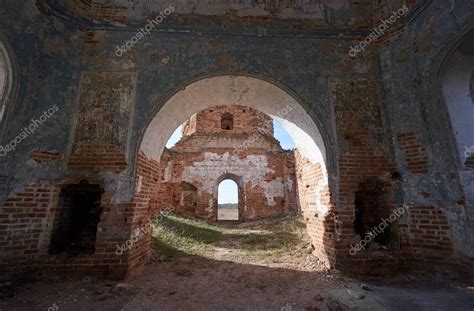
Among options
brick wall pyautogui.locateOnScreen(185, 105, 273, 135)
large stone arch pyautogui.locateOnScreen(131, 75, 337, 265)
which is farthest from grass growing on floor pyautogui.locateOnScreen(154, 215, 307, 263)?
brick wall pyautogui.locateOnScreen(185, 105, 273, 135)

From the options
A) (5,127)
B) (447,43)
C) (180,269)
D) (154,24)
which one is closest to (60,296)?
(180,269)

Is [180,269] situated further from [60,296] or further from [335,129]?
[335,129]

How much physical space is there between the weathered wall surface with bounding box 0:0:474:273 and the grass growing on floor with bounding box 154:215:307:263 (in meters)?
1.46

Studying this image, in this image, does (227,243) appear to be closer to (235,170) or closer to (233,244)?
(233,244)

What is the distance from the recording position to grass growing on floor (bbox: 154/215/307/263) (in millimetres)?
5570

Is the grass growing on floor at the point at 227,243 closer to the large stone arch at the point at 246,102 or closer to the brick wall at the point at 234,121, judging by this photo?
the large stone arch at the point at 246,102

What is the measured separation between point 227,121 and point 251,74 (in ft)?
35.4

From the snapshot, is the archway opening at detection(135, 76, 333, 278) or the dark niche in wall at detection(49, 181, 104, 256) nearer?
the dark niche in wall at detection(49, 181, 104, 256)

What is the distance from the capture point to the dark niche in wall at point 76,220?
4.18 meters

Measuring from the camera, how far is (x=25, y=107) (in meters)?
3.89

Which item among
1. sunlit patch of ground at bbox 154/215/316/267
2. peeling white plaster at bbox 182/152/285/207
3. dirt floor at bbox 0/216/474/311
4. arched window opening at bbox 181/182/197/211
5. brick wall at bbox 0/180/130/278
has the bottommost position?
dirt floor at bbox 0/216/474/311

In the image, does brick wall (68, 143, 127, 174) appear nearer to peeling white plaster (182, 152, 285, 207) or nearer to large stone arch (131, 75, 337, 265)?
large stone arch (131, 75, 337, 265)

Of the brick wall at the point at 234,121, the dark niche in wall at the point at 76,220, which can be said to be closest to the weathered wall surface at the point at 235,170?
the brick wall at the point at 234,121

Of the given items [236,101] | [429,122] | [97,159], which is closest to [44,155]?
[97,159]
